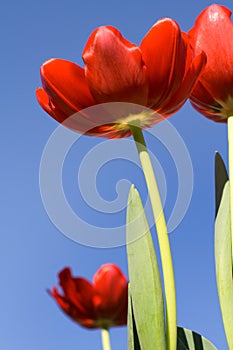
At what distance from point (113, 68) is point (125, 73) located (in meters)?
0.01

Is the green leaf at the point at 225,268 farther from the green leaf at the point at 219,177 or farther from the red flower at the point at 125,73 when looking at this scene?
the red flower at the point at 125,73

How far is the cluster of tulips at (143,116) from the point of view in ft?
1.58

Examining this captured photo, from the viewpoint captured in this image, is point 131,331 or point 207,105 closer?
point 131,331

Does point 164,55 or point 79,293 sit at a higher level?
point 164,55

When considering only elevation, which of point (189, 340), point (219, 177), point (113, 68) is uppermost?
point (113, 68)

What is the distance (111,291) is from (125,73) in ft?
0.73

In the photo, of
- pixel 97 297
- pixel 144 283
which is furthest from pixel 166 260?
pixel 97 297

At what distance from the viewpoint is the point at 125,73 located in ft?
1.67

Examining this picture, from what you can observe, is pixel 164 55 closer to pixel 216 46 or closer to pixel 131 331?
pixel 216 46

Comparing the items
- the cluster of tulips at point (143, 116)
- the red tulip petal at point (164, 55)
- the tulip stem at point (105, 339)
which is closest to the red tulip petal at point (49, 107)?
the cluster of tulips at point (143, 116)

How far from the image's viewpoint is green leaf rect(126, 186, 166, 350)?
471mm

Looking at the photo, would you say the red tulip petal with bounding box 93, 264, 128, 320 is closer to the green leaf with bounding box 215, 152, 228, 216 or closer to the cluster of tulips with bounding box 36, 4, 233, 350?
the cluster of tulips with bounding box 36, 4, 233, 350

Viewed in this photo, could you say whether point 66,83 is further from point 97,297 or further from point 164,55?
point 97,297

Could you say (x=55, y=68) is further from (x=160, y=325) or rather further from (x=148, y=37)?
(x=160, y=325)
